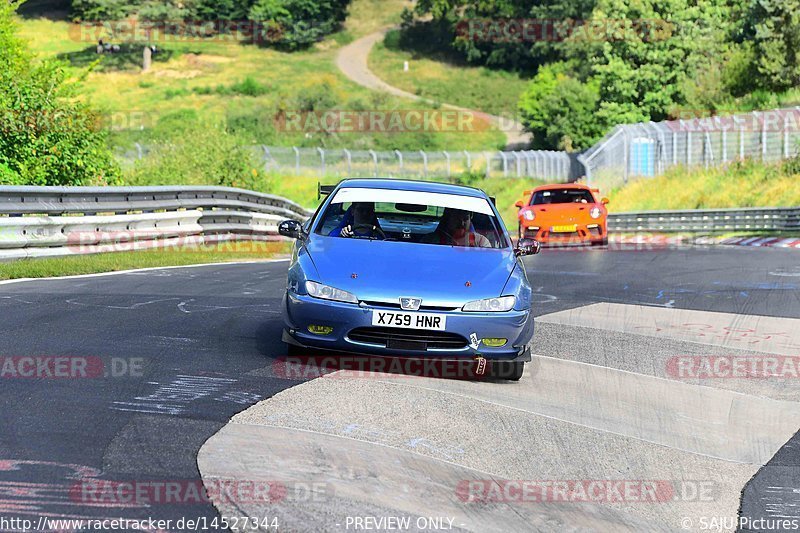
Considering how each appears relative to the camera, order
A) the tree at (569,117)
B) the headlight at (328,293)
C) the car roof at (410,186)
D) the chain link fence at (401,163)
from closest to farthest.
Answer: the headlight at (328,293) < the car roof at (410,186) < the chain link fence at (401,163) < the tree at (569,117)

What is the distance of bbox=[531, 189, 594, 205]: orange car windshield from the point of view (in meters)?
26.3

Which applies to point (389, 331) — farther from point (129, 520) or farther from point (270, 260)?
point (270, 260)

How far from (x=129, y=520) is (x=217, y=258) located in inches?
619

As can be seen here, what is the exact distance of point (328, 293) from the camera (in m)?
8.44

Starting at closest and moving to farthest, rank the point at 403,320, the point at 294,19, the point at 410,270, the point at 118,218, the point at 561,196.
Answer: the point at 403,320 → the point at 410,270 → the point at 118,218 → the point at 561,196 → the point at 294,19

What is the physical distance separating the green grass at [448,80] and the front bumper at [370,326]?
88150 mm

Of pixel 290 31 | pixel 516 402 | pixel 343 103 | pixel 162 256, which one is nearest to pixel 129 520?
pixel 516 402

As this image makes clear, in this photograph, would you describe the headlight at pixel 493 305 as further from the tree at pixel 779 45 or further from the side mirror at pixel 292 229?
the tree at pixel 779 45

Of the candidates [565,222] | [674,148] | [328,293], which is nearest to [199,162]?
[565,222]

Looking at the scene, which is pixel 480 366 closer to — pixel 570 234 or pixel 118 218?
pixel 118 218

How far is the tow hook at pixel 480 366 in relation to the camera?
8500 millimetres

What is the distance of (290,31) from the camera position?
11131cm

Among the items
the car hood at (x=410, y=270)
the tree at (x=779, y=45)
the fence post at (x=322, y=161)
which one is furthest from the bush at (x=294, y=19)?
the car hood at (x=410, y=270)

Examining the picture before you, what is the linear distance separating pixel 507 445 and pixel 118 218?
43.4 ft
